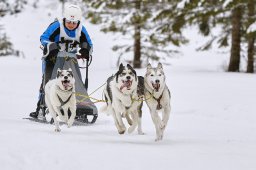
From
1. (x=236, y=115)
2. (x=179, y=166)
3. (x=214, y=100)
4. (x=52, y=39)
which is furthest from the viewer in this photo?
(x=214, y=100)

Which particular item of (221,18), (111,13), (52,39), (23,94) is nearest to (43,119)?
(52,39)

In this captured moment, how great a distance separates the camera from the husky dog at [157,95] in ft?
20.0

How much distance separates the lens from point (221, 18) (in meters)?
16.0

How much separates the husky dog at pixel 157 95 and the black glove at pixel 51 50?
176 centimetres

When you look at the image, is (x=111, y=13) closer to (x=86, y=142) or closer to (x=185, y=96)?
(x=185, y=96)

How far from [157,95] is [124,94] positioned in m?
0.46

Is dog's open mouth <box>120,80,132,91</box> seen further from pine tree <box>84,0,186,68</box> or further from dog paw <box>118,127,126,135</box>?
pine tree <box>84,0,186,68</box>

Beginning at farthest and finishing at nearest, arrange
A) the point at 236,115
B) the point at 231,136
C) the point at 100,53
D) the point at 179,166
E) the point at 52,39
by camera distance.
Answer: the point at 100,53 → the point at 236,115 → the point at 52,39 → the point at 231,136 → the point at 179,166

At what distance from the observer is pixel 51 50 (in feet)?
24.0

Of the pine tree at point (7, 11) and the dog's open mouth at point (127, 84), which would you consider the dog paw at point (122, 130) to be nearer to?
the dog's open mouth at point (127, 84)

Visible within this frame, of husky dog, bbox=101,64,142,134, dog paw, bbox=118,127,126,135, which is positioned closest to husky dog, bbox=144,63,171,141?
husky dog, bbox=101,64,142,134

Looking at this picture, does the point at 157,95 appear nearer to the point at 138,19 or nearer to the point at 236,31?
the point at 236,31

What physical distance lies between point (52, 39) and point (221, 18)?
957cm

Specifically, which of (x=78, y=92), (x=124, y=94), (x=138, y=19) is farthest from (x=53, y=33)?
(x=138, y=19)
